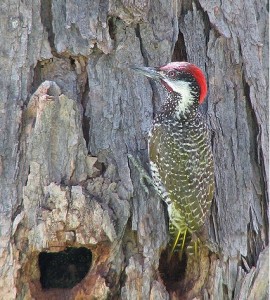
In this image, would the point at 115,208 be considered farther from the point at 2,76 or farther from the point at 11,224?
the point at 2,76

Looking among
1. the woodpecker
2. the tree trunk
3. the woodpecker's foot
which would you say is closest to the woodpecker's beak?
the woodpecker

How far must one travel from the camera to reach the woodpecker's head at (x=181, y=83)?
212 inches

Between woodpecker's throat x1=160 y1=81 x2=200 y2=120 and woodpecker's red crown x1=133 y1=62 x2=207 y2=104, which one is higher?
woodpecker's red crown x1=133 y1=62 x2=207 y2=104

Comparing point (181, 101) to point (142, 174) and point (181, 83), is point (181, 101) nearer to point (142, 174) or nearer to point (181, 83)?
point (181, 83)

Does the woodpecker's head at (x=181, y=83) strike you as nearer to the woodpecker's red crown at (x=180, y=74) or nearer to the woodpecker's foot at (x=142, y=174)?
the woodpecker's red crown at (x=180, y=74)

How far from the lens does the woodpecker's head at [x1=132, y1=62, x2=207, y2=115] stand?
538cm

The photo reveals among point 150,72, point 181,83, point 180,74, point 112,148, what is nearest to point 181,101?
point 181,83

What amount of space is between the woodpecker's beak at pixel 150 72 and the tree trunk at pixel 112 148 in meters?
0.13

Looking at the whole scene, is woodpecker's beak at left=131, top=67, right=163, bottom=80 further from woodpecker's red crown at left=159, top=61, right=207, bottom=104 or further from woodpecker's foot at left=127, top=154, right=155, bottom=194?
woodpecker's foot at left=127, top=154, right=155, bottom=194

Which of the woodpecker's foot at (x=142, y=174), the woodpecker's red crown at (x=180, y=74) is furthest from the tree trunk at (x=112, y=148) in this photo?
the woodpecker's red crown at (x=180, y=74)

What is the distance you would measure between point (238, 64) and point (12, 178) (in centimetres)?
176

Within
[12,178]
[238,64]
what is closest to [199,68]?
[238,64]

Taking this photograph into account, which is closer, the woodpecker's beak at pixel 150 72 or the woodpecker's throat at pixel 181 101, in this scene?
the woodpecker's beak at pixel 150 72

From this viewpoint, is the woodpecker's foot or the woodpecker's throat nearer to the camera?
the woodpecker's foot
